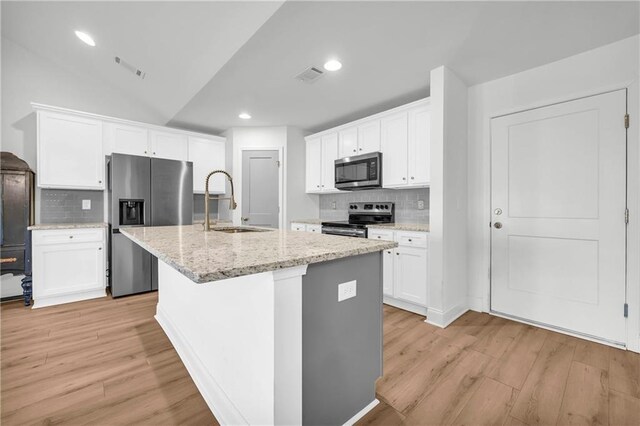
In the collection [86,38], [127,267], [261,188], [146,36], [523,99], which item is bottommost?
[127,267]

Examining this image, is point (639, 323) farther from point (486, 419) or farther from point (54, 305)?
point (54, 305)

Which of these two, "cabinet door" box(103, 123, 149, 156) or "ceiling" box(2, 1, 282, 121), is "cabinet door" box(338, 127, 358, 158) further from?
"cabinet door" box(103, 123, 149, 156)

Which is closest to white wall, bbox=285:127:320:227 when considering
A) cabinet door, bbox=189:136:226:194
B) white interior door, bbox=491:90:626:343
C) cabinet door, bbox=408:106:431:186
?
cabinet door, bbox=189:136:226:194

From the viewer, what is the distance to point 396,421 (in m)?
1.43

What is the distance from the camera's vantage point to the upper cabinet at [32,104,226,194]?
10.4 ft

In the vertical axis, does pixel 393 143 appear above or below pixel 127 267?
above

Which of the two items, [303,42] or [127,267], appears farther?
[127,267]

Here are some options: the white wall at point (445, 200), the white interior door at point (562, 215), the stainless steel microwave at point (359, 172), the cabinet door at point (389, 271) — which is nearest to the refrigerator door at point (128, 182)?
the stainless steel microwave at point (359, 172)

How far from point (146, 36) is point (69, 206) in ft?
7.98

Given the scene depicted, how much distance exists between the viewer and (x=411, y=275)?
2.88m

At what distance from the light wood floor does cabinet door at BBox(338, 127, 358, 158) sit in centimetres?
227

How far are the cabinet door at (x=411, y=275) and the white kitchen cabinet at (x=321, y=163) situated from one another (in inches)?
62.6

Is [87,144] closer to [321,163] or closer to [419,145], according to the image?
[321,163]

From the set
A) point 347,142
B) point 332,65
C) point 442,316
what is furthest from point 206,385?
point 347,142
